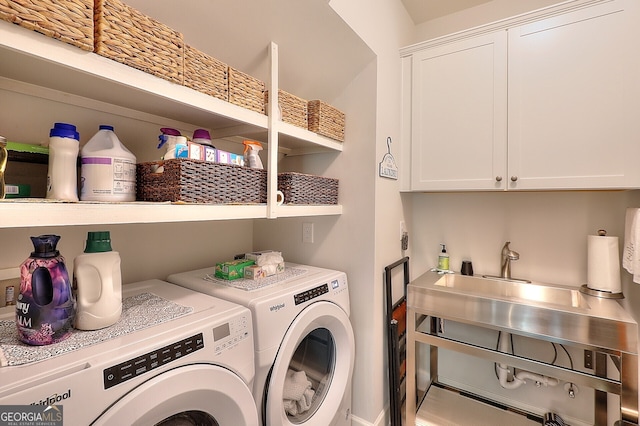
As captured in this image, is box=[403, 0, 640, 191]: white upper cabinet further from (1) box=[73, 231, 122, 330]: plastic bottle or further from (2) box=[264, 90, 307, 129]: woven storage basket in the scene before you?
(1) box=[73, 231, 122, 330]: plastic bottle

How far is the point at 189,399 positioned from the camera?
76cm

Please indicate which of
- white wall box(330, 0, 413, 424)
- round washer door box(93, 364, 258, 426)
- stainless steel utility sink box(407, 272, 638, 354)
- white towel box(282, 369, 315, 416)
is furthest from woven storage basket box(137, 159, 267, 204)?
stainless steel utility sink box(407, 272, 638, 354)

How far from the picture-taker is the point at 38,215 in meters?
0.62

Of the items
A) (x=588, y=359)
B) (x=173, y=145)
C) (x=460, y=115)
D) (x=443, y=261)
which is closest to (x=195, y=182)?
(x=173, y=145)

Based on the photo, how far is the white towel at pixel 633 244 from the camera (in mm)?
1320

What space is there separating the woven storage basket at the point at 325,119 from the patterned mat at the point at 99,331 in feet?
3.34

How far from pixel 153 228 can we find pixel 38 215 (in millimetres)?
767

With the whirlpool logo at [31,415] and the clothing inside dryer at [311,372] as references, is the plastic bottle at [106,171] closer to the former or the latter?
the whirlpool logo at [31,415]

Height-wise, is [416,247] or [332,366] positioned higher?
[416,247]

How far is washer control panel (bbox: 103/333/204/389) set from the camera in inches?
25.1

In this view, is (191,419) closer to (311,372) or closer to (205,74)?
(311,372)

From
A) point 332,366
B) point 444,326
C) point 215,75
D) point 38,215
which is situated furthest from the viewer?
point 444,326

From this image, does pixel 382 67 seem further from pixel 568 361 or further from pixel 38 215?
pixel 568 361

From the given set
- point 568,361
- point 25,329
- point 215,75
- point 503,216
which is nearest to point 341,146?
point 215,75
